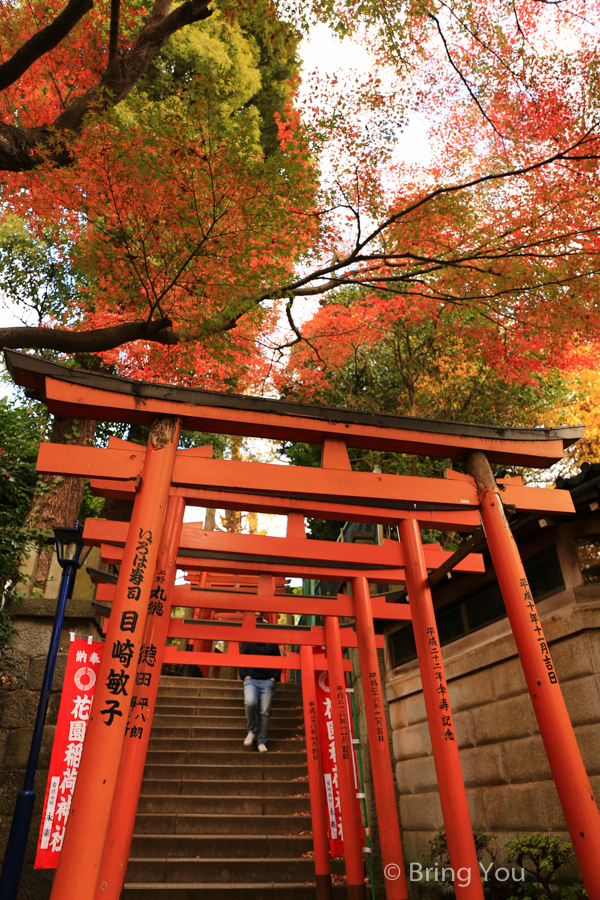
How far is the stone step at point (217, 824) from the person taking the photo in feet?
27.4

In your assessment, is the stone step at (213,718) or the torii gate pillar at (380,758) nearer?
the torii gate pillar at (380,758)

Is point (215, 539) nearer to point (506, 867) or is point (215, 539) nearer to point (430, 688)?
point (430, 688)

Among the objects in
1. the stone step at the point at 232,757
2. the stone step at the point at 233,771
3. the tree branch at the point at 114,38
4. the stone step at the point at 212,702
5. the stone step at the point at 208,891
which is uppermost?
the tree branch at the point at 114,38

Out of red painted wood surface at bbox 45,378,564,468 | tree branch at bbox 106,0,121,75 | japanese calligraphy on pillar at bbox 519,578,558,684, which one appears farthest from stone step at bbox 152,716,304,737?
tree branch at bbox 106,0,121,75

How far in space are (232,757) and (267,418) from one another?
26.5 feet

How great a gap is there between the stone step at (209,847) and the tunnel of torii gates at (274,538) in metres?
2.79

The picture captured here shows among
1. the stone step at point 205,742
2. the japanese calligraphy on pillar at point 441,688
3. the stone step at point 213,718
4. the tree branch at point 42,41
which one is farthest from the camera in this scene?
the stone step at point 213,718

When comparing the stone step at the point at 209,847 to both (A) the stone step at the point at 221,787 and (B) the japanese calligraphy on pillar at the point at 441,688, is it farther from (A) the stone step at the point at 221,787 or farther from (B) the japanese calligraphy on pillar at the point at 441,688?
(B) the japanese calligraphy on pillar at the point at 441,688

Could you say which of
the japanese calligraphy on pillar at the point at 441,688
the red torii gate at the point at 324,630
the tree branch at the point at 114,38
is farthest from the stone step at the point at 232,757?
the tree branch at the point at 114,38

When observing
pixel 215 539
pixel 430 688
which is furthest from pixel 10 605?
pixel 430 688

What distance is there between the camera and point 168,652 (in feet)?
26.9

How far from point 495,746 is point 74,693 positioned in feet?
17.1

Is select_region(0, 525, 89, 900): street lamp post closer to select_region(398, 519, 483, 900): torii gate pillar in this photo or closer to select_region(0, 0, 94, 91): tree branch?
select_region(398, 519, 483, 900): torii gate pillar

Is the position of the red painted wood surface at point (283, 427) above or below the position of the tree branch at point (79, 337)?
below
